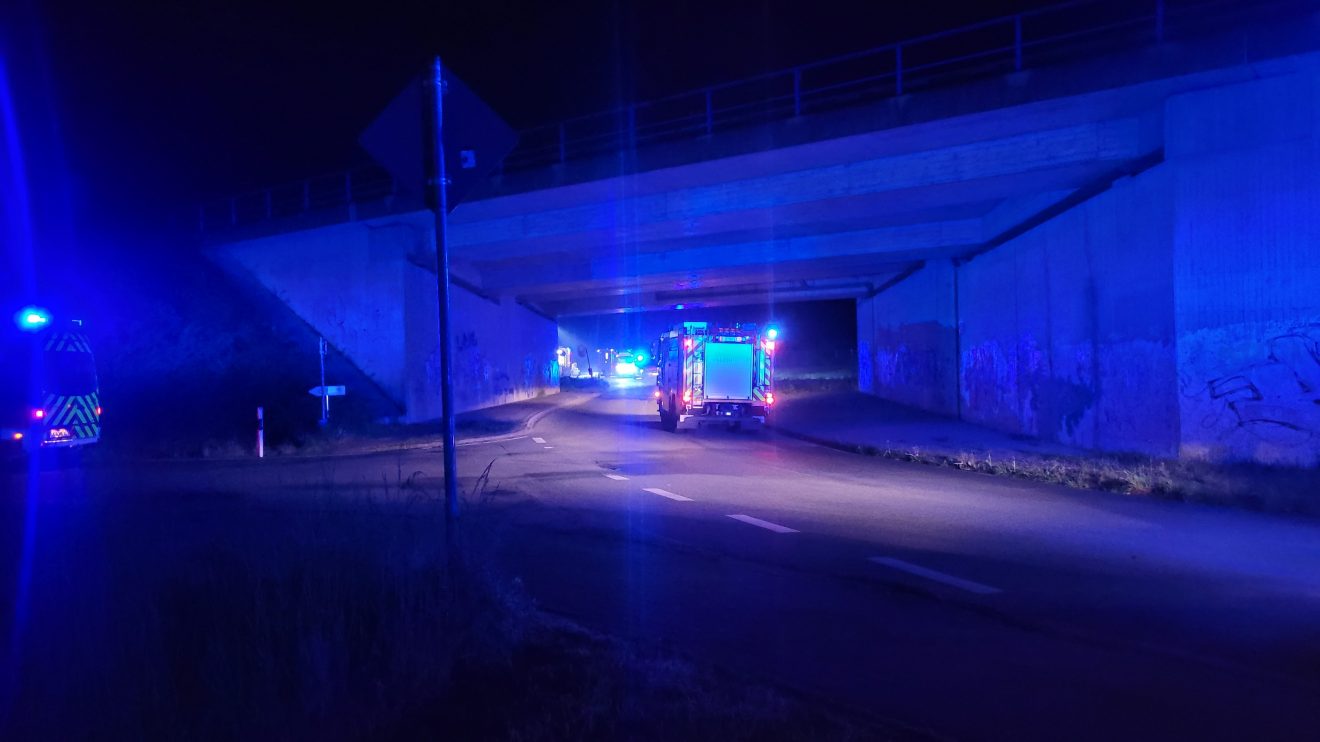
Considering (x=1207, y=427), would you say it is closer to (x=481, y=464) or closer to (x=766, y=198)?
(x=766, y=198)

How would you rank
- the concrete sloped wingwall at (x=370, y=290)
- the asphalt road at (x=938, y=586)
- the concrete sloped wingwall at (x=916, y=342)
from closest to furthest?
the asphalt road at (x=938, y=586), the concrete sloped wingwall at (x=370, y=290), the concrete sloped wingwall at (x=916, y=342)

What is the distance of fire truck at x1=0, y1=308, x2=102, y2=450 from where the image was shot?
15.3m

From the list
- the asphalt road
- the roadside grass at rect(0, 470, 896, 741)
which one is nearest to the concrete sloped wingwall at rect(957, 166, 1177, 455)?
the asphalt road

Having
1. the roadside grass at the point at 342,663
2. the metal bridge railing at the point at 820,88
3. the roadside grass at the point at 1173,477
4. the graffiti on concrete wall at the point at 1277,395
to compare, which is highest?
the metal bridge railing at the point at 820,88

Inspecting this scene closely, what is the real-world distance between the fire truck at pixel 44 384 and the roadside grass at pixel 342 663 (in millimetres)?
11034

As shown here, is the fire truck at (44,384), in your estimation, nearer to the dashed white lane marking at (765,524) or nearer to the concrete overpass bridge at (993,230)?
the concrete overpass bridge at (993,230)

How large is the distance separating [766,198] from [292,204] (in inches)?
615

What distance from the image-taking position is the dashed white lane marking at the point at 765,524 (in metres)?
10.2

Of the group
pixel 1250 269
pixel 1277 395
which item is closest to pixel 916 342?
pixel 1250 269

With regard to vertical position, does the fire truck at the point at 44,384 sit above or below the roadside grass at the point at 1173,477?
above

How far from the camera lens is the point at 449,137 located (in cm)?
680

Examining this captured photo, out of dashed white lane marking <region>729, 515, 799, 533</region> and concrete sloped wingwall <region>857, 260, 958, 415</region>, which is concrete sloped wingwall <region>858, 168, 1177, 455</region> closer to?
concrete sloped wingwall <region>857, 260, 958, 415</region>

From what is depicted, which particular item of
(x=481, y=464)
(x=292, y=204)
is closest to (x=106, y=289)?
(x=292, y=204)

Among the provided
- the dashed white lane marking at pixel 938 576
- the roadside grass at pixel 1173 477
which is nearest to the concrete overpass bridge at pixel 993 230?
the roadside grass at pixel 1173 477
